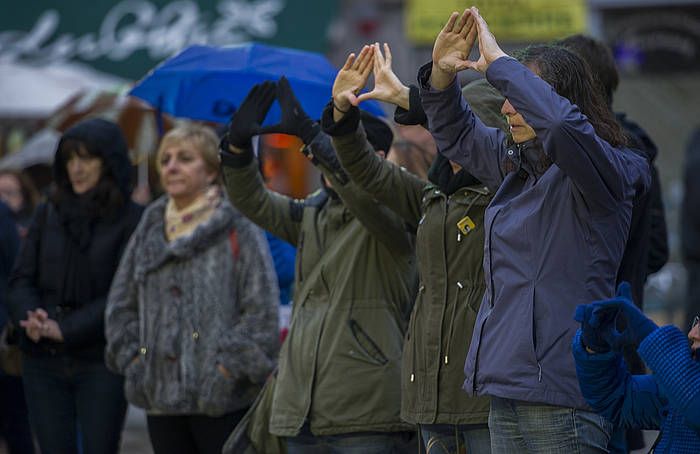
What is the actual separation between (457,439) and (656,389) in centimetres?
86

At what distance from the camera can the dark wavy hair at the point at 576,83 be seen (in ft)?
12.4

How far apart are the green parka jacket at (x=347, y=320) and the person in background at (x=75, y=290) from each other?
4.17 ft

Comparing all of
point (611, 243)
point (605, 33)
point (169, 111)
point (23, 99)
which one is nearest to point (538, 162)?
point (611, 243)

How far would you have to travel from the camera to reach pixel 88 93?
36.9 ft

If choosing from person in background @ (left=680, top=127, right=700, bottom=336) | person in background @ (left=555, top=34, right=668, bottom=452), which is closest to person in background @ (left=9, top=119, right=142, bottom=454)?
person in background @ (left=555, top=34, right=668, bottom=452)

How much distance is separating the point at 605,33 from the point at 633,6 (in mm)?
509

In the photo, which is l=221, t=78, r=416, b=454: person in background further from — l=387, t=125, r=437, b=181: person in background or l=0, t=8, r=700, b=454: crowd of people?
l=387, t=125, r=437, b=181: person in background

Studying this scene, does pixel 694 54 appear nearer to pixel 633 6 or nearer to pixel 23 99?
pixel 633 6

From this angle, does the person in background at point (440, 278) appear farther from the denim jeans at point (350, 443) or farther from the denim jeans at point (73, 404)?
the denim jeans at point (73, 404)

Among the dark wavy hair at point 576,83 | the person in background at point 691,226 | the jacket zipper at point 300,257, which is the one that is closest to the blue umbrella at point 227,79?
the jacket zipper at point 300,257

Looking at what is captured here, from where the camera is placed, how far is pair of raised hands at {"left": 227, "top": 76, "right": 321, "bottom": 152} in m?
4.97

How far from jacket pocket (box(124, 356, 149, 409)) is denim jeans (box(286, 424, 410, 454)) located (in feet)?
2.95

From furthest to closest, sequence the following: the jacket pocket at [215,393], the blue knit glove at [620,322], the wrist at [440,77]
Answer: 1. the jacket pocket at [215,393]
2. the wrist at [440,77]
3. the blue knit glove at [620,322]

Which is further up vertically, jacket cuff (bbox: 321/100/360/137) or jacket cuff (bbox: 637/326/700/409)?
jacket cuff (bbox: 321/100/360/137)
